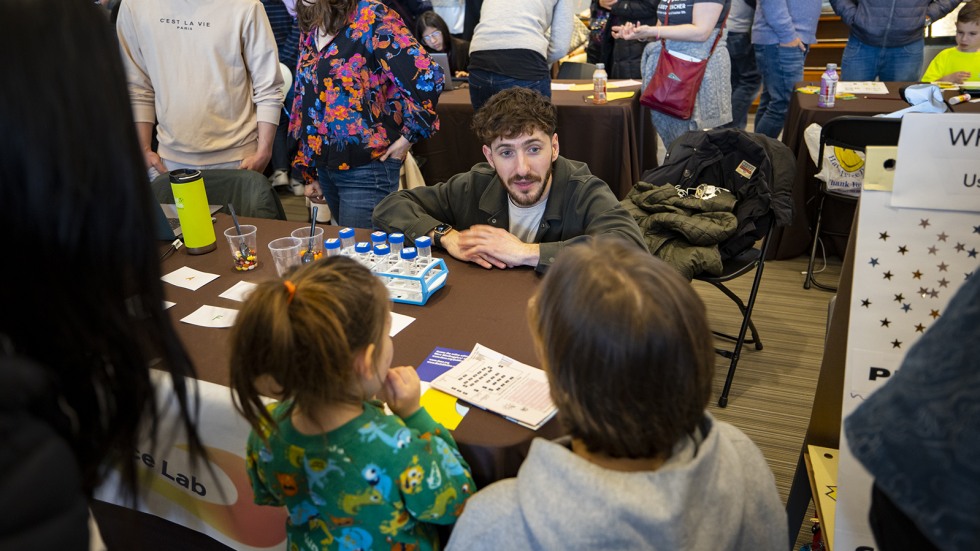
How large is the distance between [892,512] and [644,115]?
11.8 feet

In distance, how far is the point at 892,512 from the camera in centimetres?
73

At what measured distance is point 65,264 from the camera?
66cm

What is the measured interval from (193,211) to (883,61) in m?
4.14

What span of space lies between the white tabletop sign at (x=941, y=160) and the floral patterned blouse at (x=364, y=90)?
161 centimetres

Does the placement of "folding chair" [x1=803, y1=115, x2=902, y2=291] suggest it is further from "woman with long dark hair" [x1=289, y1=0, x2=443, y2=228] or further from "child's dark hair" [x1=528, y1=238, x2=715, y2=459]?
"woman with long dark hair" [x1=289, y1=0, x2=443, y2=228]

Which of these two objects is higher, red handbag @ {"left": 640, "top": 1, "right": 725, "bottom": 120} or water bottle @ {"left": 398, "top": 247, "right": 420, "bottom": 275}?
red handbag @ {"left": 640, "top": 1, "right": 725, "bottom": 120}

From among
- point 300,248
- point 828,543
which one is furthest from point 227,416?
point 828,543

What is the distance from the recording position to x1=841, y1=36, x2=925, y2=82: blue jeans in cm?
413

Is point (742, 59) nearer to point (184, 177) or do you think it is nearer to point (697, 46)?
point (697, 46)

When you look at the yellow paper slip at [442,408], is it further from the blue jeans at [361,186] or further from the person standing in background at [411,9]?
the person standing in background at [411,9]

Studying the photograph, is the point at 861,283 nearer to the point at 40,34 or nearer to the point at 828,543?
the point at 828,543

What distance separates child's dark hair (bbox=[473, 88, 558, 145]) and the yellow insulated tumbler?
0.83m

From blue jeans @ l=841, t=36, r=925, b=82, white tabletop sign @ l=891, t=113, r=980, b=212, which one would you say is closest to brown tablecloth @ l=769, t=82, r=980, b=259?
blue jeans @ l=841, t=36, r=925, b=82

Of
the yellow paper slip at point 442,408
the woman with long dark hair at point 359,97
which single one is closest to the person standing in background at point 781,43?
the woman with long dark hair at point 359,97
